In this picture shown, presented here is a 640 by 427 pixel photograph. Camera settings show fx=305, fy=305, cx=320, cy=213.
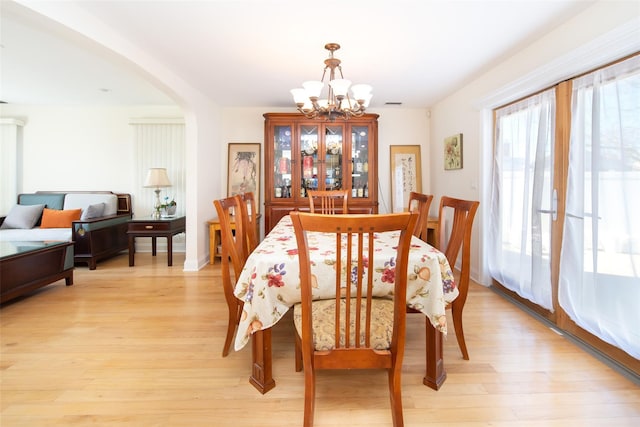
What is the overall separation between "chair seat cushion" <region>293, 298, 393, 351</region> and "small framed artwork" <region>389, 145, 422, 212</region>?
3.31 m

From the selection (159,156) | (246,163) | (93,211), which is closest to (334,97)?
(246,163)

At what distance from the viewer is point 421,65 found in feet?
9.58

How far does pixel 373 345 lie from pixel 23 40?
3.58 m

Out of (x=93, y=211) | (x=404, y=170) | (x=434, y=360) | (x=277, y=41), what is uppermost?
(x=277, y=41)

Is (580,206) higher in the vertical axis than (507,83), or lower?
lower

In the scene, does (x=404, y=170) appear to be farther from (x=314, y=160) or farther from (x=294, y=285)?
(x=294, y=285)

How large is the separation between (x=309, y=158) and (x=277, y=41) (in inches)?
75.0

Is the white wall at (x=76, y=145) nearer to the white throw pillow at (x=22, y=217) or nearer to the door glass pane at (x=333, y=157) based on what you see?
the white throw pillow at (x=22, y=217)

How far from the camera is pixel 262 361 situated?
1.55 m

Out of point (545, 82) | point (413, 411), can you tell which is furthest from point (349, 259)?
point (545, 82)

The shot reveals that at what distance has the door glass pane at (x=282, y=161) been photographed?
4191 mm

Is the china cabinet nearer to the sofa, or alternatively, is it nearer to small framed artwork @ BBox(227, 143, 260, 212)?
small framed artwork @ BBox(227, 143, 260, 212)

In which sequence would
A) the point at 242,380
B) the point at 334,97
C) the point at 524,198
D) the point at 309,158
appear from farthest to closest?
the point at 309,158 → the point at 524,198 → the point at 334,97 → the point at 242,380

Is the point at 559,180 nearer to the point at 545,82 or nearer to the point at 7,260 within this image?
the point at 545,82
